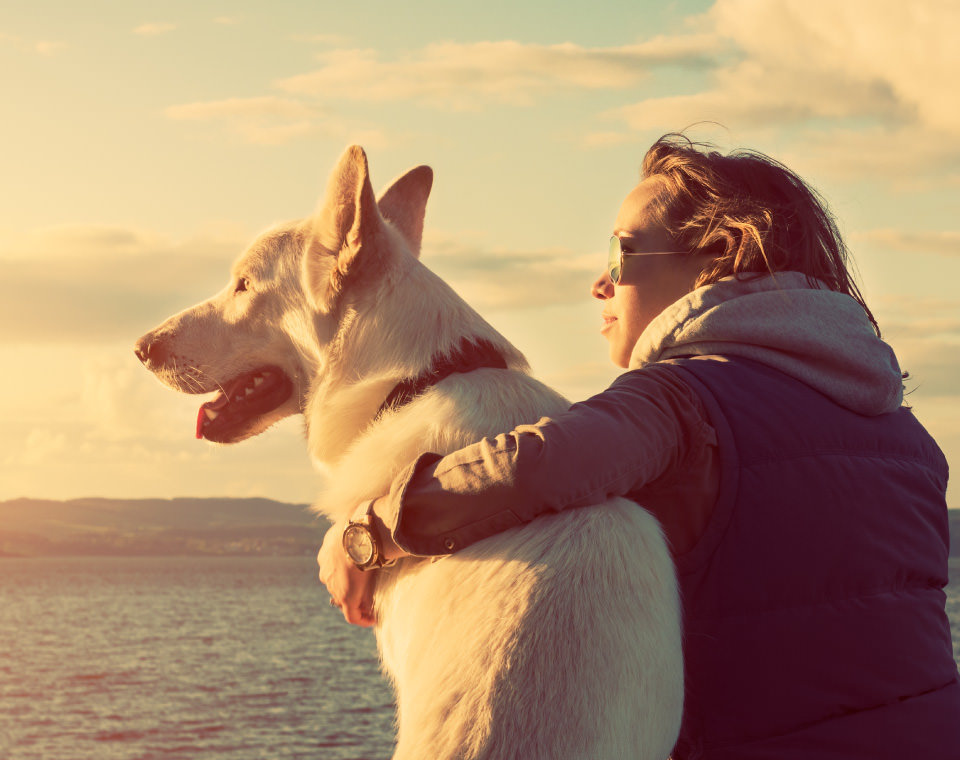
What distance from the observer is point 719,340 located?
294 centimetres

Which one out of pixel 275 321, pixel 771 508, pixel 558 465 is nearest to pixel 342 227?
pixel 275 321

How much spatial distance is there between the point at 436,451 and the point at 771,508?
108cm

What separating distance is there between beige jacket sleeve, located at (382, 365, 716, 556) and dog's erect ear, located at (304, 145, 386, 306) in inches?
46.7

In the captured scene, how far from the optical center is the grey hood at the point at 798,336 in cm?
281

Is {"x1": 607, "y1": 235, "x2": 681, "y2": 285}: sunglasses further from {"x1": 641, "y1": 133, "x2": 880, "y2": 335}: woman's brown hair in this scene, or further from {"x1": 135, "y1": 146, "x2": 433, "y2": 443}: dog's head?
{"x1": 135, "y1": 146, "x2": 433, "y2": 443}: dog's head

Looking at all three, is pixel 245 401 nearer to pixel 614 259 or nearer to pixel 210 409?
pixel 210 409

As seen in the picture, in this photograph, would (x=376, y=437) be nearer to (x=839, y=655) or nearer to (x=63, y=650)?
(x=839, y=655)

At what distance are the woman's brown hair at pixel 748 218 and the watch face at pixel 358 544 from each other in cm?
139

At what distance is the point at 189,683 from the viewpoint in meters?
76.1

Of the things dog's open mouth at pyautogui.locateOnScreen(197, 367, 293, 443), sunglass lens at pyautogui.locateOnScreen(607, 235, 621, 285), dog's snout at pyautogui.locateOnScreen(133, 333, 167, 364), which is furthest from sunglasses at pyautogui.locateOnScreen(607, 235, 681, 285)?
dog's snout at pyautogui.locateOnScreen(133, 333, 167, 364)

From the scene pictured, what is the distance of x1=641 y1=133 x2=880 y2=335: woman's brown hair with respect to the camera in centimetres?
315

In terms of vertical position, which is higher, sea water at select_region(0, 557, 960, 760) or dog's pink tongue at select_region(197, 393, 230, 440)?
dog's pink tongue at select_region(197, 393, 230, 440)

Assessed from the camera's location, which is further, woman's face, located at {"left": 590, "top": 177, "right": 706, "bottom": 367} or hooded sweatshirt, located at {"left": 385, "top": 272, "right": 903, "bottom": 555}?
woman's face, located at {"left": 590, "top": 177, "right": 706, "bottom": 367}

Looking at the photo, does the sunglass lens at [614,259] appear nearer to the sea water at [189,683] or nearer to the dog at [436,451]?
the dog at [436,451]
